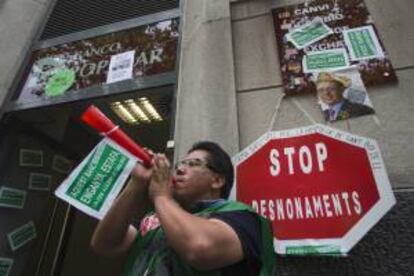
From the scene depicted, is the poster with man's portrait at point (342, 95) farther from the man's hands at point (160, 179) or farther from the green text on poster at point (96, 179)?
the green text on poster at point (96, 179)

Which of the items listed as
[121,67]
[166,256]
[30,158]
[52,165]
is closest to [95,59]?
[121,67]

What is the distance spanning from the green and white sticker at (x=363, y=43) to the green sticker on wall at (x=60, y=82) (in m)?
2.67

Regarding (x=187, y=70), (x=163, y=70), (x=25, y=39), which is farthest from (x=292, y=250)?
(x=25, y=39)

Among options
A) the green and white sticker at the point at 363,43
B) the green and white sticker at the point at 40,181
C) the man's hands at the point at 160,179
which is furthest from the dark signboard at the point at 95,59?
the man's hands at the point at 160,179

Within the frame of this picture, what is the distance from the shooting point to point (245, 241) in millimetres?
1503

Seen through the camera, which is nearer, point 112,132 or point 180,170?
point 112,132

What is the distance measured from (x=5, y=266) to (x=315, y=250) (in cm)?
323

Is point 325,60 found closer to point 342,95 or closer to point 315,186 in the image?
point 342,95

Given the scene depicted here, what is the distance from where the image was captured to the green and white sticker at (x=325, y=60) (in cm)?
281

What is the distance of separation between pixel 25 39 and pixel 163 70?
2174 mm

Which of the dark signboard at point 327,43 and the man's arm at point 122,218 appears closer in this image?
the man's arm at point 122,218

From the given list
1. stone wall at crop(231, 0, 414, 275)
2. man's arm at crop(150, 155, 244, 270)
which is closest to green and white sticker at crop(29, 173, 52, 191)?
stone wall at crop(231, 0, 414, 275)

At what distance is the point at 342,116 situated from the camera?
2635 mm

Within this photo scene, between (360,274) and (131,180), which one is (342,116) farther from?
(131,180)
